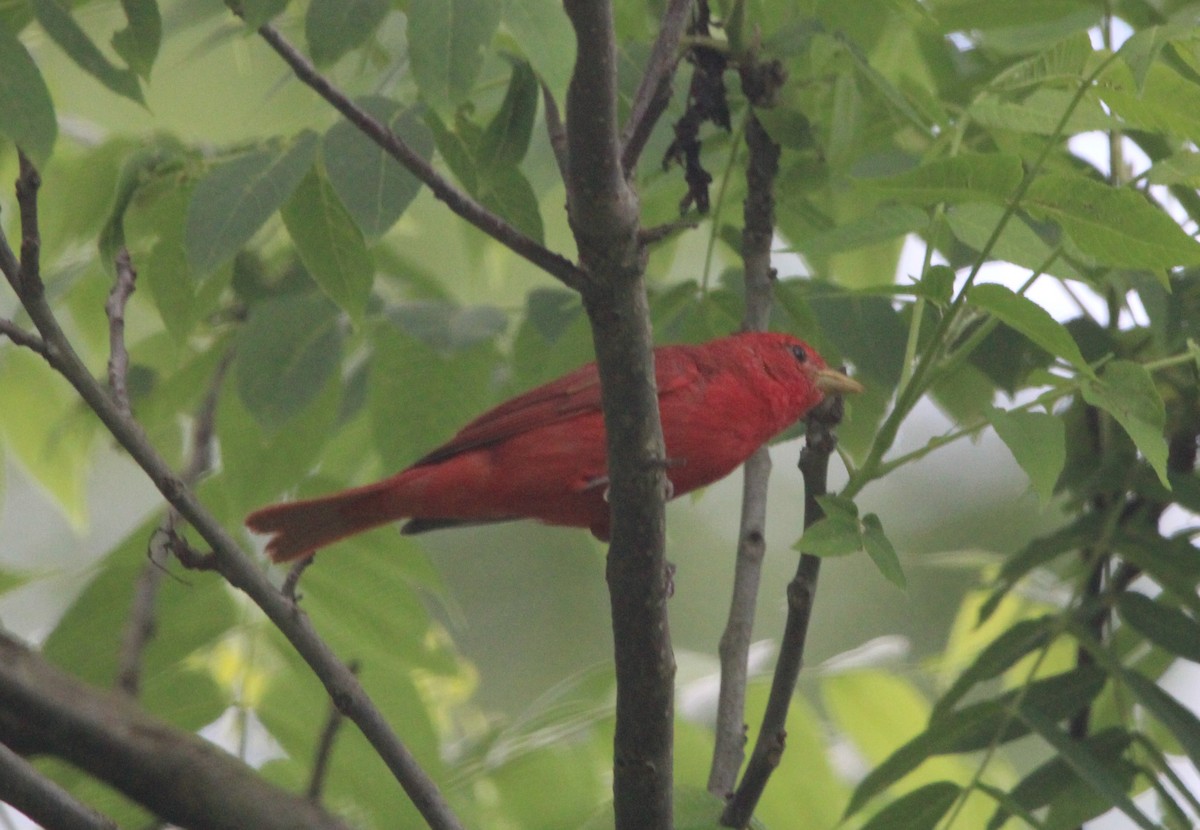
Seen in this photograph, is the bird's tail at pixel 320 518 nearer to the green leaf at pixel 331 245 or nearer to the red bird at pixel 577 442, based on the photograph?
the red bird at pixel 577 442

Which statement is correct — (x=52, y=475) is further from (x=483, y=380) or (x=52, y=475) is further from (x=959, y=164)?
(x=959, y=164)

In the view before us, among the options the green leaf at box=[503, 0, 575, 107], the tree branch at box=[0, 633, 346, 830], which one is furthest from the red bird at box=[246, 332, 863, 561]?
the tree branch at box=[0, 633, 346, 830]

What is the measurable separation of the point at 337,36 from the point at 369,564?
165cm

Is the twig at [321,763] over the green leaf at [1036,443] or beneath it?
beneath

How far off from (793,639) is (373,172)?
130cm

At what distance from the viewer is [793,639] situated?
243cm

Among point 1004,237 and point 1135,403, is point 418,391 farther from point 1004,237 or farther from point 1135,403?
point 1135,403

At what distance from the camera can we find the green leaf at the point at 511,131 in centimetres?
271

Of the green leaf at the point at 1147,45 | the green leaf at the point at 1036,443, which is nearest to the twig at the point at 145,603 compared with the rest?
the green leaf at the point at 1036,443

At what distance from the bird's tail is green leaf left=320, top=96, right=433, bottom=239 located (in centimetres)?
113

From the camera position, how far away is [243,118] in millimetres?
4875

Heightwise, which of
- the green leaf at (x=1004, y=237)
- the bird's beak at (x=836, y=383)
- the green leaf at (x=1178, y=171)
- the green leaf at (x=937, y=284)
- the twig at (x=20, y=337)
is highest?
the bird's beak at (x=836, y=383)

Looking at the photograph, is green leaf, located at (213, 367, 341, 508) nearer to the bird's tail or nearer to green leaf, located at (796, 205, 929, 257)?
the bird's tail

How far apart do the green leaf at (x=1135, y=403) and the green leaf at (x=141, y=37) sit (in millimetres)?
1884
